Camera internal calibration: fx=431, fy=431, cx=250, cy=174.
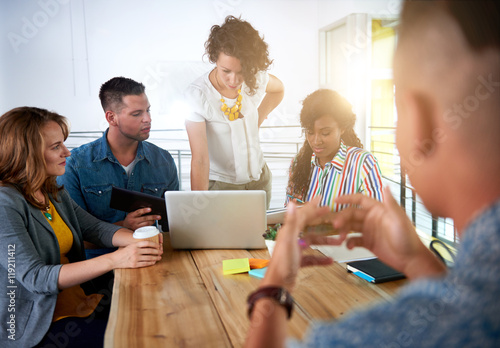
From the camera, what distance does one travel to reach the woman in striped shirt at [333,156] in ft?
7.28

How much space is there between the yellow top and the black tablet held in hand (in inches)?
7.7

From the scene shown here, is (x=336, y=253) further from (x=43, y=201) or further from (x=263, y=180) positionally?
(x=263, y=180)

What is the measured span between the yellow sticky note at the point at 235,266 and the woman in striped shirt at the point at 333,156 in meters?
0.94

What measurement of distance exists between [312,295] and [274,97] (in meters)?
2.27

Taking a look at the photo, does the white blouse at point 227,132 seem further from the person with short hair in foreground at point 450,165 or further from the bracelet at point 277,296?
the person with short hair in foreground at point 450,165

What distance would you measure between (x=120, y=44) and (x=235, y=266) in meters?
4.31

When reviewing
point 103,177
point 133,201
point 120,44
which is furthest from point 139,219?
point 120,44

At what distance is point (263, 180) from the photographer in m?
2.98

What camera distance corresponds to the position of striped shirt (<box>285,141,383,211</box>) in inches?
86.4

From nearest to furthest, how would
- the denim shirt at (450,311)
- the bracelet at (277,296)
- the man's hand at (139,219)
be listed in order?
the denim shirt at (450,311) → the bracelet at (277,296) → the man's hand at (139,219)

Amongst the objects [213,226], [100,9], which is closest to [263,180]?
[213,226]

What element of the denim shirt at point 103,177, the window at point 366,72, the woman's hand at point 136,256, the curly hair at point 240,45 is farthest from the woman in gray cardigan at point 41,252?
the window at point 366,72

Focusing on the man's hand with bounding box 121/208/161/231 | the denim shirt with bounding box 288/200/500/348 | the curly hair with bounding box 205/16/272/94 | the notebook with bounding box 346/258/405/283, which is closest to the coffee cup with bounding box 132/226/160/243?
the man's hand with bounding box 121/208/161/231

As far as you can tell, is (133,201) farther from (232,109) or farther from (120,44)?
(120,44)
